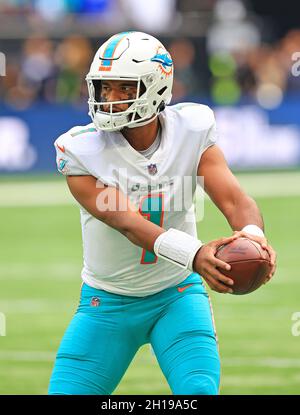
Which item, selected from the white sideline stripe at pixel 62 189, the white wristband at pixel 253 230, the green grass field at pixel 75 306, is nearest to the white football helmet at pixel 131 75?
the white wristband at pixel 253 230

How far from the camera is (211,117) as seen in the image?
543cm

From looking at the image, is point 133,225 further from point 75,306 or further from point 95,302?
point 75,306

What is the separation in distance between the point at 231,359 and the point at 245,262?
10.4 feet

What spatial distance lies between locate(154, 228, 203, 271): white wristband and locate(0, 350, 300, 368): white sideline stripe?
9.67ft

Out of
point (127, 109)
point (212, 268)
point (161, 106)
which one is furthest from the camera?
point (161, 106)

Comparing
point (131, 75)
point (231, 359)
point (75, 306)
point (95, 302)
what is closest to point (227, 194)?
point (131, 75)

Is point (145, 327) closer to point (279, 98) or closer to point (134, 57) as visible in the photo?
point (134, 57)

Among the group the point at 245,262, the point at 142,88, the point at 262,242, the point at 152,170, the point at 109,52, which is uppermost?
the point at 109,52

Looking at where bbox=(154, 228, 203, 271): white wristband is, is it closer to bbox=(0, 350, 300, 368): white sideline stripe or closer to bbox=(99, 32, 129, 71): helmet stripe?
bbox=(99, 32, 129, 71): helmet stripe

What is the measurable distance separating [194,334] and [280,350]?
315 cm

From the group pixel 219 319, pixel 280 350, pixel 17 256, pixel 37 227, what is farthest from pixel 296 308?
pixel 37 227

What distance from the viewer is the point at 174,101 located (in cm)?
1931

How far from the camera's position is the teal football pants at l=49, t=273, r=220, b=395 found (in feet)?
16.2

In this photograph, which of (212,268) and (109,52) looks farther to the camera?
(109,52)
